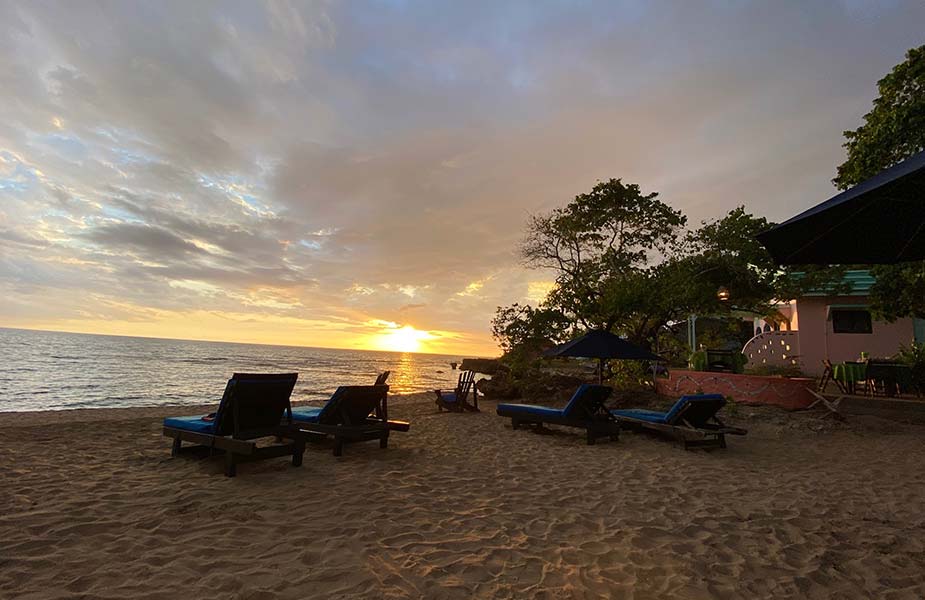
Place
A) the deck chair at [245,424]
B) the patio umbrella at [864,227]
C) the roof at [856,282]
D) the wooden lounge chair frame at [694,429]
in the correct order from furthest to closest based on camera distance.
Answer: the roof at [856,282], the wooden lounge chair frame at [694,429], the deck chair at [245,424], the patio umbrella at [864,227]

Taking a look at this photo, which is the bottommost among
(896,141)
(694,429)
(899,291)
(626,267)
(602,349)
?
(694,429)

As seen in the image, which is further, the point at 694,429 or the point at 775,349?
the point at 775,349

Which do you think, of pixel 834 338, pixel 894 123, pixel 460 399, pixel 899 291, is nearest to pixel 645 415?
pixel 460 399

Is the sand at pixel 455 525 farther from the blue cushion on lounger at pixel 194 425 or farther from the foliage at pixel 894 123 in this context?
the foliage at pixel 894 123

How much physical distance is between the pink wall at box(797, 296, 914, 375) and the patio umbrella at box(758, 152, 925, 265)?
56.6ft

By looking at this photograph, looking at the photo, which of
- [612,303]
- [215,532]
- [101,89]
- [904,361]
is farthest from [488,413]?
[101,89]

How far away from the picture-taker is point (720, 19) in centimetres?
938

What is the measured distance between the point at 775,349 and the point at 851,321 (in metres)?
2.68

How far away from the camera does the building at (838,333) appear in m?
16.7

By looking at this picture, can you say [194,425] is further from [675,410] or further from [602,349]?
[602,349]

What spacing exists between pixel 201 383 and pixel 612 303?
2771cm

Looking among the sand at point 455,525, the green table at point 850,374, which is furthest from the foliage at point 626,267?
the sand at point 455,525

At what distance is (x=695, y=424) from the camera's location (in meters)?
8.03

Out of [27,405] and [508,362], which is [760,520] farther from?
[27,405]
